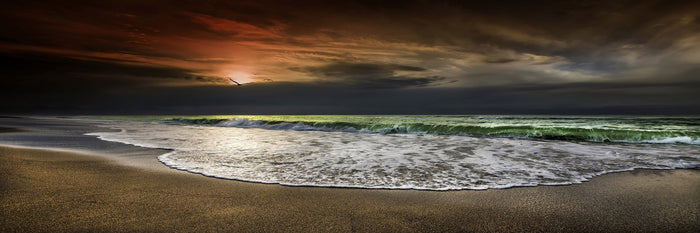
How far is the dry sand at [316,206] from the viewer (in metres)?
2.92

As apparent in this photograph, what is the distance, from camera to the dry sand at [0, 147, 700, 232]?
2.92 meters

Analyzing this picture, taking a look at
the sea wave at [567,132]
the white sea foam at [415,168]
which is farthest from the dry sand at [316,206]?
the sea wave at [567,132]

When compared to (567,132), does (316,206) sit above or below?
below

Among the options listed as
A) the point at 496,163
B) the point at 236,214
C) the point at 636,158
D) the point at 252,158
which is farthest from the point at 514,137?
the point at 236,214

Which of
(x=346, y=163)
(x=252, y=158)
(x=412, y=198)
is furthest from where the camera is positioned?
(x=252, y=158)

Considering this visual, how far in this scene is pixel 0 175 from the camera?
473cm

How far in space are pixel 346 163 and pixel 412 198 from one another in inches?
113

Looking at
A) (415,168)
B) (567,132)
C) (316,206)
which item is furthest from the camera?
(567,132)

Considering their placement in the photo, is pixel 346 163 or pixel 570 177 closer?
pixel 570 177

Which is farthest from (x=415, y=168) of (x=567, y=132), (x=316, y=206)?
(x=567, y=132)

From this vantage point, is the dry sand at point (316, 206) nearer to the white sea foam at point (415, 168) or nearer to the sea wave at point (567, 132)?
the white sea foam at point (415, 168)

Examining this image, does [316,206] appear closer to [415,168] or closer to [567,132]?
[415,168]

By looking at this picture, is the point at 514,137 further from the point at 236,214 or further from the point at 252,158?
the point at 236,214

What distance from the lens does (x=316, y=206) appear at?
141 inches
